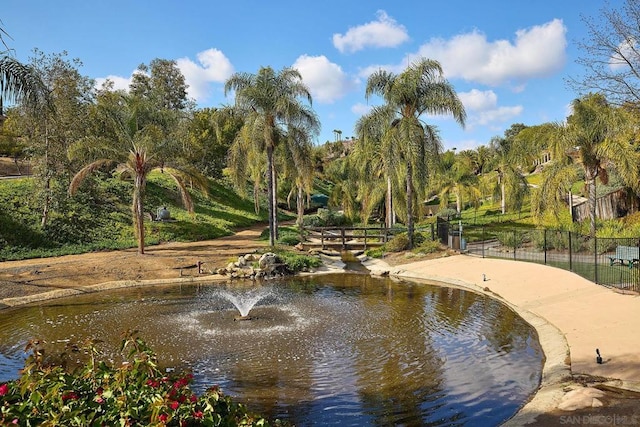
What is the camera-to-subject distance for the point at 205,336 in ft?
40.3

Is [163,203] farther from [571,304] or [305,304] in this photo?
[571,304]

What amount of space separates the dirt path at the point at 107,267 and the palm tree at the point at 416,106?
1074 cm

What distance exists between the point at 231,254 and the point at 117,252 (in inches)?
252

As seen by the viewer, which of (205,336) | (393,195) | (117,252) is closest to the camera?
(205,336)

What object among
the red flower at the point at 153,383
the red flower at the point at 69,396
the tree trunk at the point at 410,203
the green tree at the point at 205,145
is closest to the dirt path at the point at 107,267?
the tree trunk at the point at 410,203

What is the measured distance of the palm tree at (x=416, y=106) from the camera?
84.9 ft

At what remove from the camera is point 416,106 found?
27.1 meters

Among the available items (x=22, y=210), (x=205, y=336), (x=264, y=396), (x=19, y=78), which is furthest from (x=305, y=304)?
(x=22, y=210)

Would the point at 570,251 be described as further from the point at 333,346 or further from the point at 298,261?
the point at 298,261

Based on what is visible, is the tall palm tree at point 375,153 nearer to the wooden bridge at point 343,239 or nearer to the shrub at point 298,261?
the wooden bridge at point 343,239

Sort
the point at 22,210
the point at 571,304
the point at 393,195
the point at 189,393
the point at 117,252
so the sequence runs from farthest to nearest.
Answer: the point at 393,195 < the point at 22,210 < the point at 117,252 < the point at 571,304 < the point at 189,393

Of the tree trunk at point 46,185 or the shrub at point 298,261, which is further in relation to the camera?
the tree trunk at point 46,185

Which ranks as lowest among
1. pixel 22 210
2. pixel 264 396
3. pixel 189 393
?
pixel 264 396

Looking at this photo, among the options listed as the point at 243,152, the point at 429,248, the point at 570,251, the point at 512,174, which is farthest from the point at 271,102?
the point at 512,174
